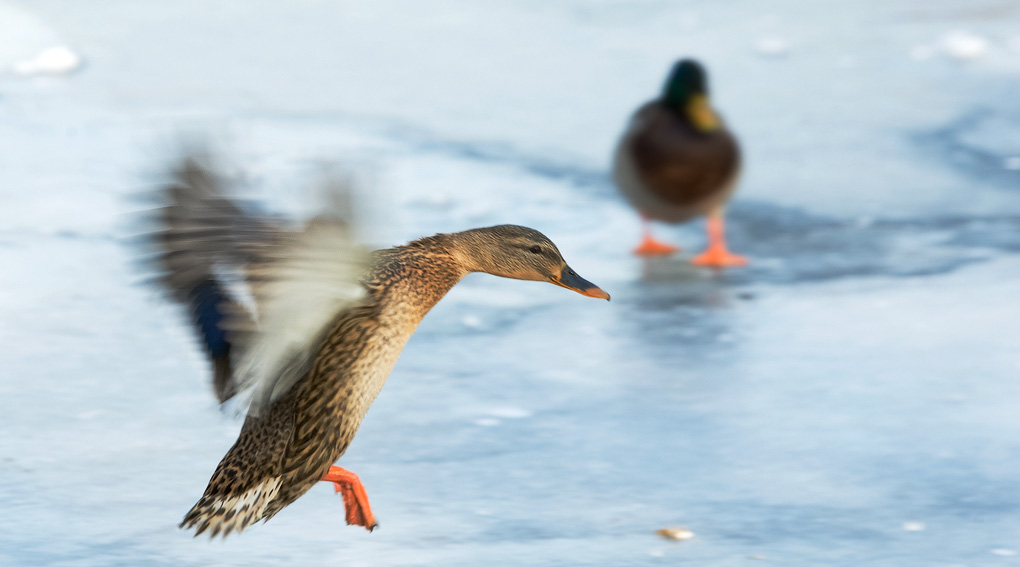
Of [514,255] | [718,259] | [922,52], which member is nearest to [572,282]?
[514,255]

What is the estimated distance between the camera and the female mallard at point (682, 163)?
5043mm

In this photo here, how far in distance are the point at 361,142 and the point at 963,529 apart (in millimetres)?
3657

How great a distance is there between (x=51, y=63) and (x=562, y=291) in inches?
139

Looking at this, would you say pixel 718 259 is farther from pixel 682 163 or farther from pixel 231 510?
pixel 231 510

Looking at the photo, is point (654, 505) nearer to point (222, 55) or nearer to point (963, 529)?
point (963, 529)

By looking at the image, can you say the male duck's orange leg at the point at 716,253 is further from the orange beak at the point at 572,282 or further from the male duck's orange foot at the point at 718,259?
the orange beak at the point at 572,282

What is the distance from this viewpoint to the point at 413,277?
2656 millimetres

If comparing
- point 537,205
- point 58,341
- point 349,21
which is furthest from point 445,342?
point 349,21

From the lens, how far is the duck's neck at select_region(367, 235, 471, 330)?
258cm

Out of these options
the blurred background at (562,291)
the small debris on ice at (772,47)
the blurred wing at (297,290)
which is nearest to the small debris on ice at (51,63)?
the blurred background at (562,291)

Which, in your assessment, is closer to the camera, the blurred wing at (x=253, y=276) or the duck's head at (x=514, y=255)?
the blurred wing at (x=253, y=276)

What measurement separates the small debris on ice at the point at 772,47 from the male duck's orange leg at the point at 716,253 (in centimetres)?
267

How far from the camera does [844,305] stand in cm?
453

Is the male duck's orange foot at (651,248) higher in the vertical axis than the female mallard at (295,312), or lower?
higher
